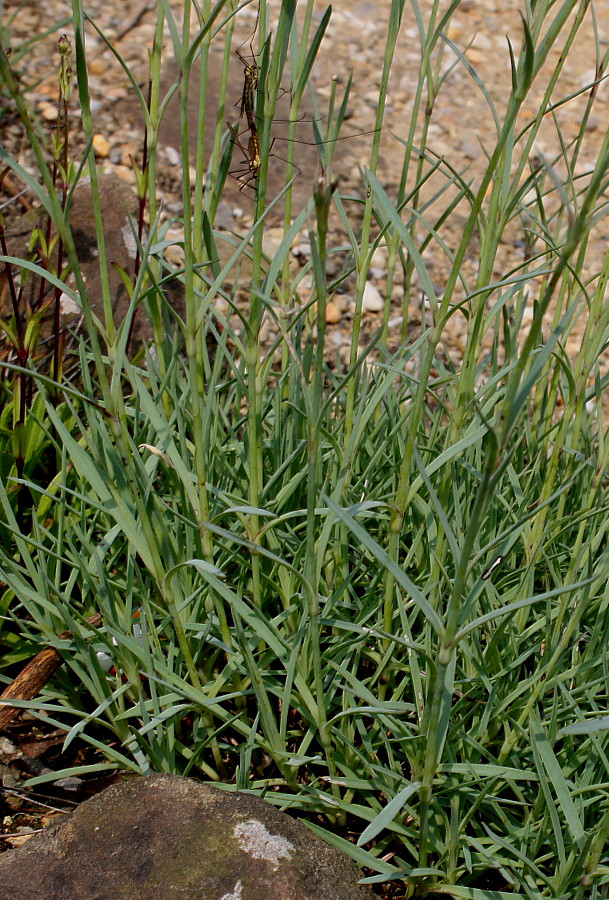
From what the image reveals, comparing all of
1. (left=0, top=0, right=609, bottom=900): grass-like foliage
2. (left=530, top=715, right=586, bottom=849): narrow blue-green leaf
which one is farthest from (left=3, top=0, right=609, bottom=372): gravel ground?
(left=530, top=715, right=586, bottom=849): narrow blue-green leaf

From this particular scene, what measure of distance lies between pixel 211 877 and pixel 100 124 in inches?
103

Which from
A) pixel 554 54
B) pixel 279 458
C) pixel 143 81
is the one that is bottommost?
pixel 279 458

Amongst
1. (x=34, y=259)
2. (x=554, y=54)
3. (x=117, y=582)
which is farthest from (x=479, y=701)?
(x=554, y=54)

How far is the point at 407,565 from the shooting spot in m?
1.18

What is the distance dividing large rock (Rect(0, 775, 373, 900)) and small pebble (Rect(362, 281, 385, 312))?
5.50 ft

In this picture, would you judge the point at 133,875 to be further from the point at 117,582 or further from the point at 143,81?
the point at 143,81

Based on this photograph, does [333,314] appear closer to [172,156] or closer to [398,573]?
[172,156]

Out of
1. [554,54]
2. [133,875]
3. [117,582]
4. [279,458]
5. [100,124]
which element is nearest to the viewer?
[133,875]

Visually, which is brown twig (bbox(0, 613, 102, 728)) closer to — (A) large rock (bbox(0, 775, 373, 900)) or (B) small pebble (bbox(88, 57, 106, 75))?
(A) large rock (bbox(0, 775, 373, 900))

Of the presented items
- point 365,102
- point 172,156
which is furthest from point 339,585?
point 365,102

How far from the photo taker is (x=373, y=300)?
2.40 meters

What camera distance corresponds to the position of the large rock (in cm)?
84

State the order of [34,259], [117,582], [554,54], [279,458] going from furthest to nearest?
1. [554,54]
2. [34,259]
3. [279,458]
4. [117,582]

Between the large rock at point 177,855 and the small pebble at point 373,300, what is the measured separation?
66.0 inches
